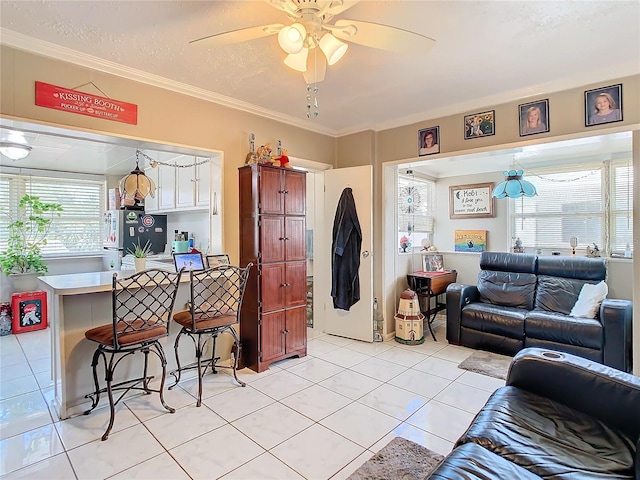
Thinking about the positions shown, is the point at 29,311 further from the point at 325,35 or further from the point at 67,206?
the point at 325,35

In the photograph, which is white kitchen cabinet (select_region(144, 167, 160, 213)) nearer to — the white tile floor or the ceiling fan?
the white tile floor

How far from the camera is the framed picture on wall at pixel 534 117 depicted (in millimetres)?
3090

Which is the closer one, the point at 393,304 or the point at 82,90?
the point at 82,90

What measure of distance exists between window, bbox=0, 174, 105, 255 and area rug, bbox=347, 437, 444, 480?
5.62 meters

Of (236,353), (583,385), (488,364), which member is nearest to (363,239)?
(488,364)

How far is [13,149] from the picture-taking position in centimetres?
356

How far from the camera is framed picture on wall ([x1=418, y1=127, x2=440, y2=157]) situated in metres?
3.75

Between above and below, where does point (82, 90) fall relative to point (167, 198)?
above

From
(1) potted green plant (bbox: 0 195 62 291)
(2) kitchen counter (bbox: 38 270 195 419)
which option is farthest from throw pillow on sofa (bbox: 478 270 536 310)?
(1) potted green plant (bbox: 0 195 62 291)

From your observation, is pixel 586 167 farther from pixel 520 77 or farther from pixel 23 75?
pixel 23 75

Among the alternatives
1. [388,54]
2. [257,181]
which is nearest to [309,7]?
[388,54]

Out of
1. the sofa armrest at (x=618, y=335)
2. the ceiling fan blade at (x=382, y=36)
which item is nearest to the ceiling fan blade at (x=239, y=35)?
the ceiling fan blade at (x=382, y=36)

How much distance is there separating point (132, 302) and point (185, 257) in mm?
542

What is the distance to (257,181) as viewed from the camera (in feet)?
10.5
